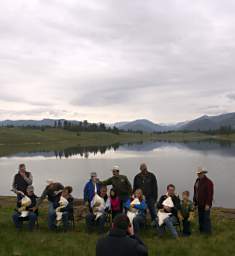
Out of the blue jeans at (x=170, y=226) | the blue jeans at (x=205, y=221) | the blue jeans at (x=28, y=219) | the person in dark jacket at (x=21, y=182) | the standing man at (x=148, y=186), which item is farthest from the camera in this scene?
the person in dark jacket at (x=21, y=182)

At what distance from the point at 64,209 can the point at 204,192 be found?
14.0ft

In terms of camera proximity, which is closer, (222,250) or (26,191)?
(222,250)

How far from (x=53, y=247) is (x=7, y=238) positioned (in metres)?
1.54

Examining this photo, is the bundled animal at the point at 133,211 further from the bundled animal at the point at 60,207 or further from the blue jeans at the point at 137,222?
the bundled animal at the point at 60,207

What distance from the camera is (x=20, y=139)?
134 m

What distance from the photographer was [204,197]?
9852 mm

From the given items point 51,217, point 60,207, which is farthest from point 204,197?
point 51,217

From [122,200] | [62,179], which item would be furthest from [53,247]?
[62,179]

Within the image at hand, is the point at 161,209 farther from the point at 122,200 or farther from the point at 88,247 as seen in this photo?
the point at 88,247

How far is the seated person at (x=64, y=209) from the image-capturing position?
10.1 meters

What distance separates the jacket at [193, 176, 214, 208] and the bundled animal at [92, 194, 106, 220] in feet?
9.51

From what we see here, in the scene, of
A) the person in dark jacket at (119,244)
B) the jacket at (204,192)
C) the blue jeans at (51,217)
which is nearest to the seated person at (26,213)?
the blue jeans at (51,217)

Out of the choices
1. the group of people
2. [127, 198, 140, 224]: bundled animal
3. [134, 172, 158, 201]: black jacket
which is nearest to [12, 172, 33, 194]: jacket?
the group of people

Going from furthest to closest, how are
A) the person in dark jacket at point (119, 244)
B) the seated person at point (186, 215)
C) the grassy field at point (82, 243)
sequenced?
the seated person at point (186, 215)
the grassy field at point (82, 243)
the person in dark jacket at point (119, 244)
